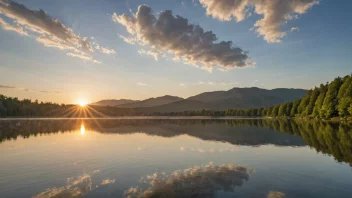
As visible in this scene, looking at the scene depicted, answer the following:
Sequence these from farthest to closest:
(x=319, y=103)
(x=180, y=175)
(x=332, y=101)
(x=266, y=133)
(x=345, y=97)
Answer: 1. (x=319, y=103)
2. (x=332, y=101)
3. (x=345, y=97)
4. (x=266, y=133)
5. (x=180, y=175)

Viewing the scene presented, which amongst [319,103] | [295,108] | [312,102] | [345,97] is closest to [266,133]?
[345,97]

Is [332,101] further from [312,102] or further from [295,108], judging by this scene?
[295,108]

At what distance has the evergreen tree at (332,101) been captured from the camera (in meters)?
99.3

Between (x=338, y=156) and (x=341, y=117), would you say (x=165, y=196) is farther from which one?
(x=341, y=117)

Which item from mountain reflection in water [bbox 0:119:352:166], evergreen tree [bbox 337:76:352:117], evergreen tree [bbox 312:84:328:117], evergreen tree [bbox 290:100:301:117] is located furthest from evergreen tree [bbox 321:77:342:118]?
evergreen tree [bbox 290:100:301:117]

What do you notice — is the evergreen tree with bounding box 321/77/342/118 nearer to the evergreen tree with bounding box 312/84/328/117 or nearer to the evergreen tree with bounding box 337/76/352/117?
the evergreen tree with bounding box 337/76/352/117

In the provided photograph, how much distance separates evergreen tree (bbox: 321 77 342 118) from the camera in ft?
326

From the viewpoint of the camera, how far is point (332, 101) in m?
99.8

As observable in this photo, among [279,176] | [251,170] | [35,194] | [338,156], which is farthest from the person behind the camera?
[338,156]

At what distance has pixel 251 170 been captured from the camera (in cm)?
2238

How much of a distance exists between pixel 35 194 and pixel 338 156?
109ft

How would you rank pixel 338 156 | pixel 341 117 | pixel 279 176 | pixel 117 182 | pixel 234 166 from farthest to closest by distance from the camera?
pixel 341 117, pixel 338 156, pixel 234 166, pixel 279 176, pixel 117 182

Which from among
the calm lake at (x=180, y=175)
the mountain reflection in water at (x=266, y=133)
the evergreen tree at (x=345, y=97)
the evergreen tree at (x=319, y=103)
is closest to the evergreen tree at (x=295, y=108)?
the evergreen tree at (x=319, y=103)

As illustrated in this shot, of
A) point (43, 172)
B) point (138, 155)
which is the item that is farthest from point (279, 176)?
point (43, 172)
